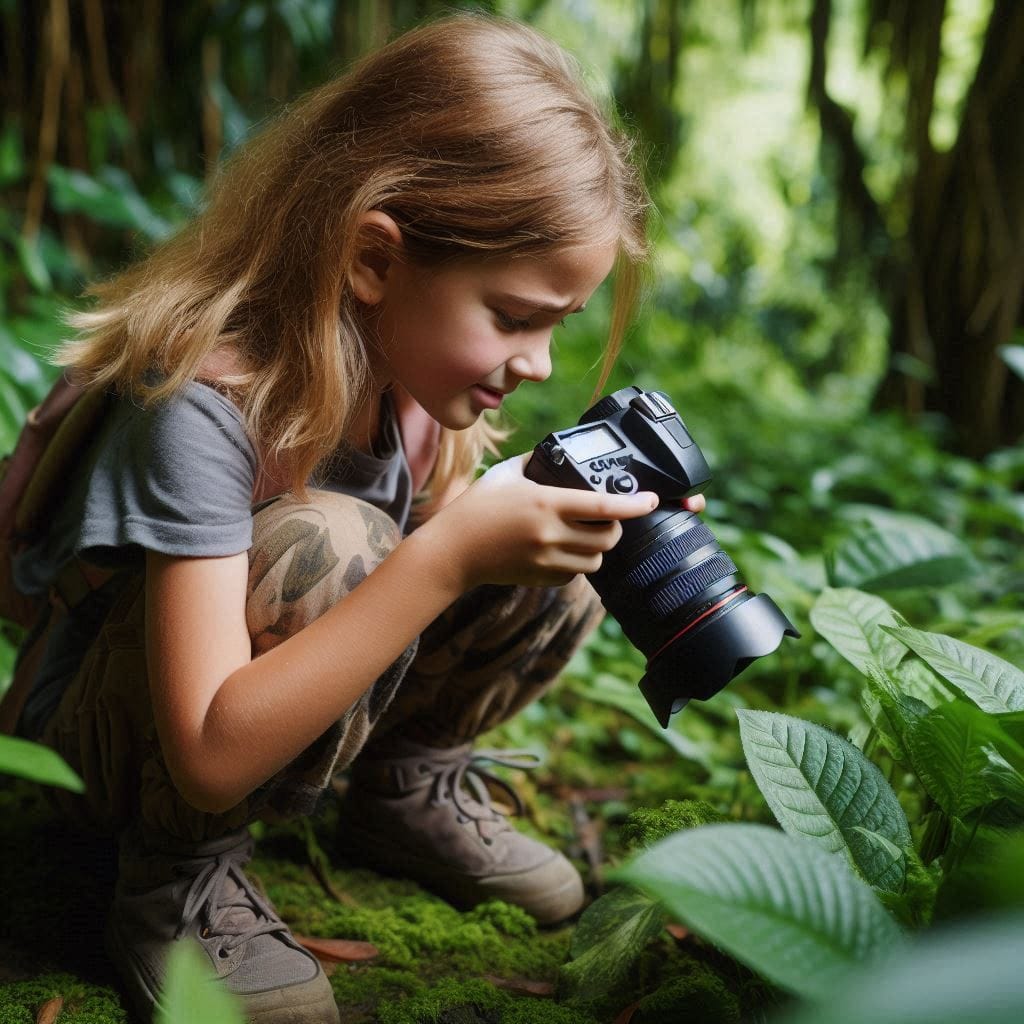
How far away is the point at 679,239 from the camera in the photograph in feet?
17.1

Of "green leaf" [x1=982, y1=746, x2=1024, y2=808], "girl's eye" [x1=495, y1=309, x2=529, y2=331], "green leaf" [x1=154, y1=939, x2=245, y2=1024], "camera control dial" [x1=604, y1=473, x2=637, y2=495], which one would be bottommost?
"green leaf" [x1=982, y1=746, x2=1024, y2=808]

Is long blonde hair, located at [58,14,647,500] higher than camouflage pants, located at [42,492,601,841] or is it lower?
higher

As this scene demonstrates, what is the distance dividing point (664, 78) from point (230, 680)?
289cm

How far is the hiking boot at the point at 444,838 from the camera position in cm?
127

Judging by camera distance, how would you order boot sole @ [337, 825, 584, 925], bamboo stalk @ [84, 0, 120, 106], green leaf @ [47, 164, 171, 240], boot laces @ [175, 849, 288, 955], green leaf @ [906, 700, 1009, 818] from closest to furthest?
green leaf @ [906, 700, 1009, 818] < boot laces @ [175, 849, 288, 955] < boot sole @ [337, 825, 584, 925] < green leaf @ [47, 164, 171, 240] < bamboo stalk @ [84, 0, 120, 106]

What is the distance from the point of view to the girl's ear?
1.07 m

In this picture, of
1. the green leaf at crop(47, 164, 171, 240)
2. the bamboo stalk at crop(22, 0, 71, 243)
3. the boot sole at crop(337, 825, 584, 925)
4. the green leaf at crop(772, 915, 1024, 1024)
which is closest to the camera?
the green leaf at crop(772, 915, 1024, 1024)

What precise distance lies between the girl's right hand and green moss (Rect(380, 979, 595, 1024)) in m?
0.41

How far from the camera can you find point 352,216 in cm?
107

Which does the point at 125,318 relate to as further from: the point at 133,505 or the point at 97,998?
the point at 97,998

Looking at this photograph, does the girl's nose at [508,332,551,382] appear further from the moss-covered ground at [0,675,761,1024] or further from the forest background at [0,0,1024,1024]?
the moss-covered ground at [0,675,761,1024]

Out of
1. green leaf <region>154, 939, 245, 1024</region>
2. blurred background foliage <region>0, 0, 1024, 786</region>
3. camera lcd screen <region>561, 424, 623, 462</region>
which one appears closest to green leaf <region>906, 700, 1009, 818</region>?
camera lcd screen <region>561, 424, 623, 462</region>

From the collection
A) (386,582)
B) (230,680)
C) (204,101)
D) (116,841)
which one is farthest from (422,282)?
(204,101)

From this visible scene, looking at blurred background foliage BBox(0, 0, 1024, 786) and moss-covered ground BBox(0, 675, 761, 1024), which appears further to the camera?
blurred background foliage BBox(0, 0, 1024, 786)
